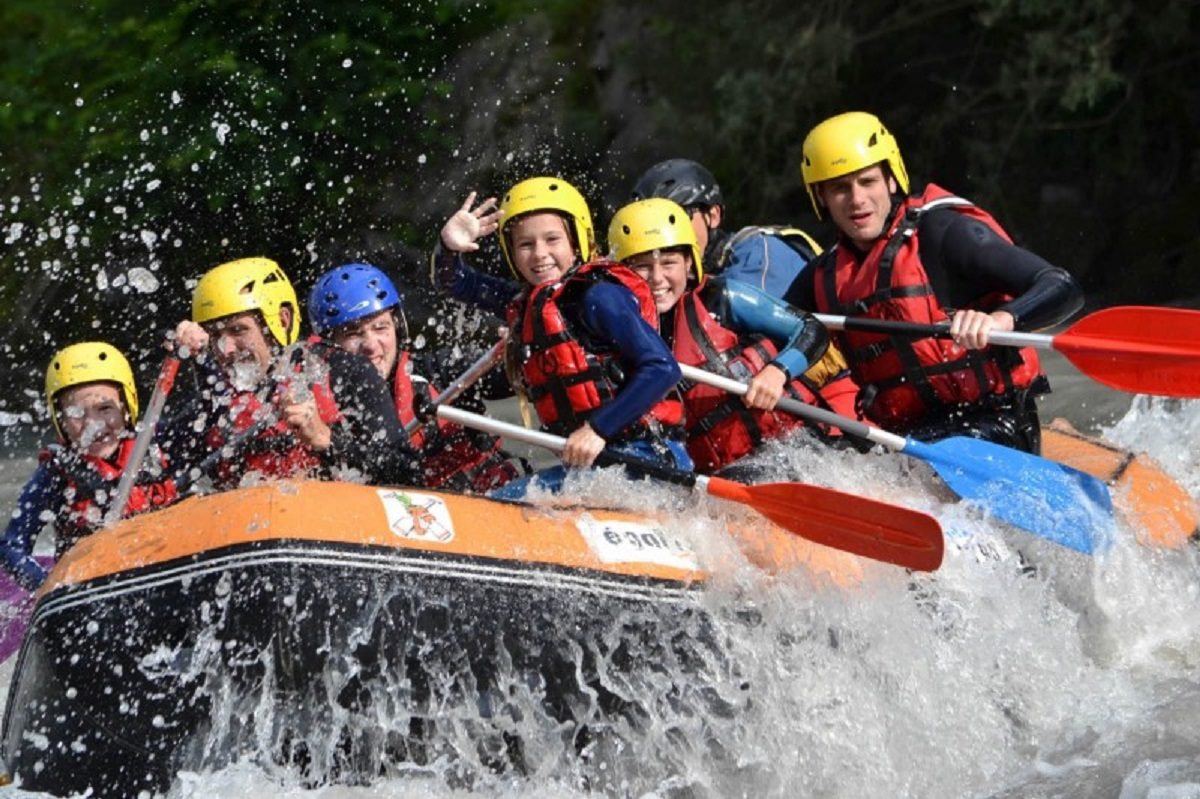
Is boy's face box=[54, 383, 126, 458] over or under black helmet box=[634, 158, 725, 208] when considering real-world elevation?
under

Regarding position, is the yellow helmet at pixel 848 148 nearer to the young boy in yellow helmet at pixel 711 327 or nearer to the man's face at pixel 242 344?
the young boy in yellow helmet at pixel 711 327

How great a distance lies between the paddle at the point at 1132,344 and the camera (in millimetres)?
5227

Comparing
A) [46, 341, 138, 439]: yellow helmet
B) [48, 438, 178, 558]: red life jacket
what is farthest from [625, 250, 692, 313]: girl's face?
[46, 341, 138, 439]: yellow helmet

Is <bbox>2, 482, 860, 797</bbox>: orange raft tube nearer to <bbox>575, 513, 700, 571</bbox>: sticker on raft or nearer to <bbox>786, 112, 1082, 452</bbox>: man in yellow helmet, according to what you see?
<bbox>575, 513, 700, 571</bbox>: sticker on raft

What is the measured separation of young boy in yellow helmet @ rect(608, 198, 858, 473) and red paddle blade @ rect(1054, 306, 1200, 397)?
2.67 feet

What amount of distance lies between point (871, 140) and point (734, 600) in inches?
62.4

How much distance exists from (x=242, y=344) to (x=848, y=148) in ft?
6.24

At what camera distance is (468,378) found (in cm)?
554

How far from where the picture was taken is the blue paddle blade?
4.96 metres

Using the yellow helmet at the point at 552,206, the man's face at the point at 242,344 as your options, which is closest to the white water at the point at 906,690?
the yellow helmet at the point at 552,206

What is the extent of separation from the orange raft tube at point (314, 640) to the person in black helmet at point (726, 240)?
1.99m

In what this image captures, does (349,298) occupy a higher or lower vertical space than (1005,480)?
higher

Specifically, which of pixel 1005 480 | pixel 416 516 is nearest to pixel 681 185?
pixel 1005 480

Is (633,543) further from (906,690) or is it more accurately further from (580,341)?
(906,690)
